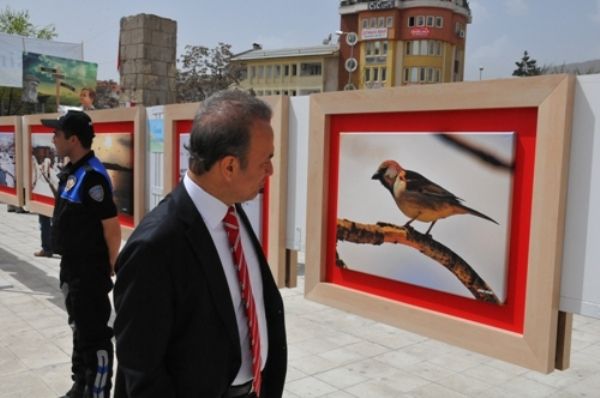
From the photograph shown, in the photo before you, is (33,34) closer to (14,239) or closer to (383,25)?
(14,239)

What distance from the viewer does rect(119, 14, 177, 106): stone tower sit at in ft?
34.1

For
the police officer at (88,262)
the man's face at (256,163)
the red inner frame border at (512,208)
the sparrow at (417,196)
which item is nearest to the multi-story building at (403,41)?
the police officer at (88,262)

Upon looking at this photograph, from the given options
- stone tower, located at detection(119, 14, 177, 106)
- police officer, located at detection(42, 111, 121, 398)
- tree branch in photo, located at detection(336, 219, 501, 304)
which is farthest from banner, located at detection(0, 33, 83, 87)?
tree branch in photo, located at detection(336, 219, 501, 304)

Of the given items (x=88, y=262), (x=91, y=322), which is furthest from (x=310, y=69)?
(x=91, y=322)

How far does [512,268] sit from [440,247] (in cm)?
32

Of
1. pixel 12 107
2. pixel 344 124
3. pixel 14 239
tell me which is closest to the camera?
pixel 344 124

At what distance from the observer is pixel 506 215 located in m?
2.12

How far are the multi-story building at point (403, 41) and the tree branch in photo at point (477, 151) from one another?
6491cm

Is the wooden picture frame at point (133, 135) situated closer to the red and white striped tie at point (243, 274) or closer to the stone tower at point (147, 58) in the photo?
the red and white striped tie at point (243, 274)

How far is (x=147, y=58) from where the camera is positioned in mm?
10500

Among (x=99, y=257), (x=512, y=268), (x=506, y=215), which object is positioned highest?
(x=506, y=215)

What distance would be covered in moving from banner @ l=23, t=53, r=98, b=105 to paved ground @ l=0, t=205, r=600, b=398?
64.4ft

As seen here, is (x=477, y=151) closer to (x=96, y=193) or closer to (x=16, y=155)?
(x=96, y=193)

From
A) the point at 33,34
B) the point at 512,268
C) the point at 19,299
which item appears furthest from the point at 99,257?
the point at 33,34
